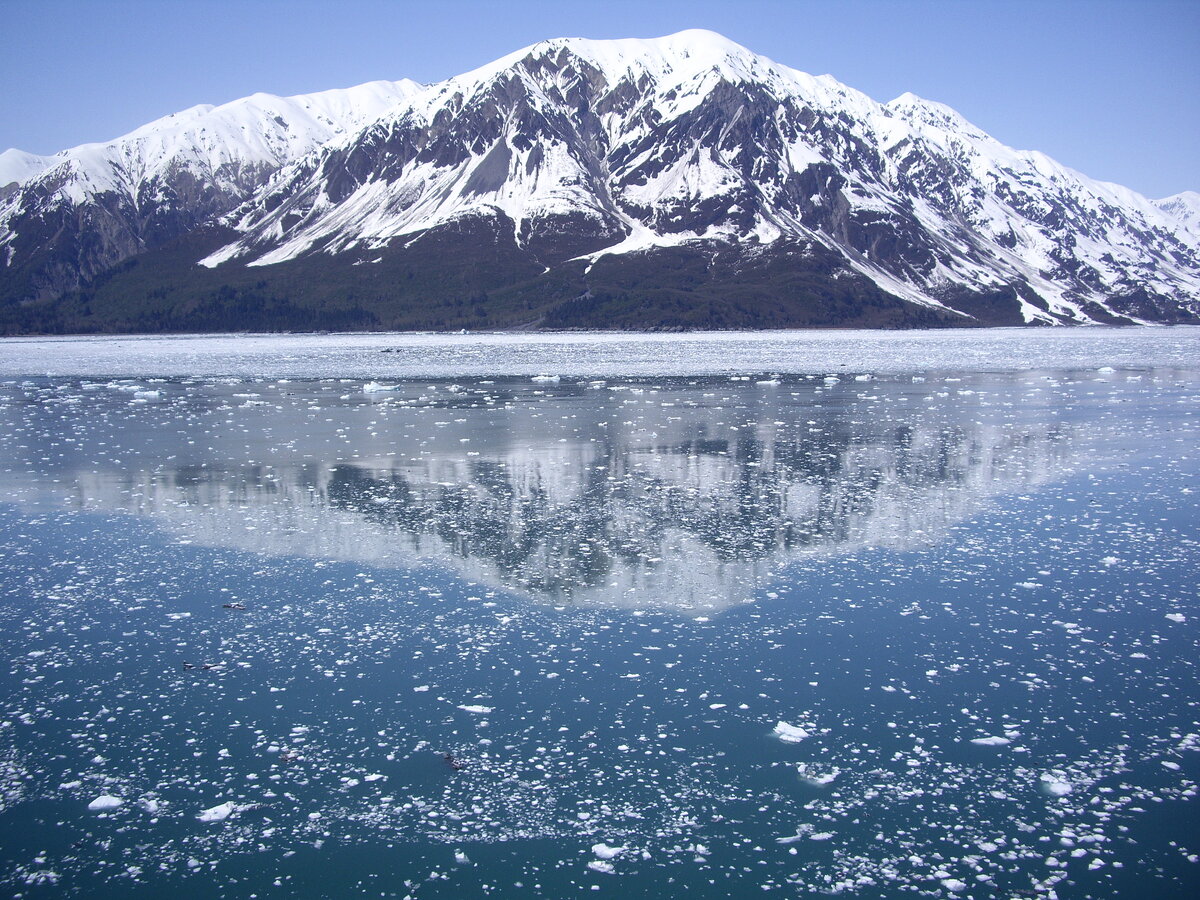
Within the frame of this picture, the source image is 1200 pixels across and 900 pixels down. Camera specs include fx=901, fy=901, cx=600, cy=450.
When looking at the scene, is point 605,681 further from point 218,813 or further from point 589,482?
point 589,482

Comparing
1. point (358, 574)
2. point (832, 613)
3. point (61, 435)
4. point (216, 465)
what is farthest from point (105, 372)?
point (832, 613)

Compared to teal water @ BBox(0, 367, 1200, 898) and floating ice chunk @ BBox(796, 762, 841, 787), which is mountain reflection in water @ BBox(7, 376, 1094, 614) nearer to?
teal water @ BBox(0, 367, 1200, 898)

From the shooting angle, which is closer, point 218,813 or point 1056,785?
point 218,813

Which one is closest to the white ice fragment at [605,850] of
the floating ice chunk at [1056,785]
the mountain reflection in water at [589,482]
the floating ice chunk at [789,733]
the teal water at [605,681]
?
the teal water at [605,681]

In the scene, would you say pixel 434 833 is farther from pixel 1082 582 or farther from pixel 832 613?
pixel 1082 582

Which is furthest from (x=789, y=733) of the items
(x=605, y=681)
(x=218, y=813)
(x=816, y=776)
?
(x=218, y=813)

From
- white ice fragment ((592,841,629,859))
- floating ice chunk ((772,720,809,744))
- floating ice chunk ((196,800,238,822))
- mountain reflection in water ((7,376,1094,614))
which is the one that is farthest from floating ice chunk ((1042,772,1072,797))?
floating ice chunk ((196,800,238,822))
